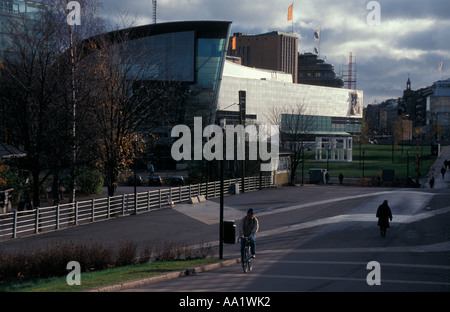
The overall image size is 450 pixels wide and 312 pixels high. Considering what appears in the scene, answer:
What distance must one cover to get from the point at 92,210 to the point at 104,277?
1389 cm

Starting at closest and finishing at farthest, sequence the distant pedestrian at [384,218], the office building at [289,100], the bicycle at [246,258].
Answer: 1. the bicycle at [246,258]
2. the distant pedestrian at [384,218]
3. the office building at [289,100]

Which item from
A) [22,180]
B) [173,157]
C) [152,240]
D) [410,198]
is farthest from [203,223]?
[173,157]

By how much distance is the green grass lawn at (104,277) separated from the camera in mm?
11859

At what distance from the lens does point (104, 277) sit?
13.2m

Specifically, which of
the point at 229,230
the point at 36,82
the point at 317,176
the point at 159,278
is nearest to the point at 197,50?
the point at 317,176

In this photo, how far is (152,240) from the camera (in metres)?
21.6

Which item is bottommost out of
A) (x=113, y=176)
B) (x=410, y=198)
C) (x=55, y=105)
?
(x=410, y=198)

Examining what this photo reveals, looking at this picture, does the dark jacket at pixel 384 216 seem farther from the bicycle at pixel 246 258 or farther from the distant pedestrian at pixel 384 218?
the bicycle at pixel 246 258

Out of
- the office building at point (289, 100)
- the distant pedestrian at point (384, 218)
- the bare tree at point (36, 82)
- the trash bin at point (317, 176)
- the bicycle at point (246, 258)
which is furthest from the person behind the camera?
the office building at point (289, 100)

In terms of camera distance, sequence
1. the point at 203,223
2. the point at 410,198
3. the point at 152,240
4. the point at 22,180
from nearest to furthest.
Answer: the point at 152,240 < the point at 203,223 < the point at 22,180 < the point at 410,198

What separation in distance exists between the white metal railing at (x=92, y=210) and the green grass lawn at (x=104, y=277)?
7915 millimetres

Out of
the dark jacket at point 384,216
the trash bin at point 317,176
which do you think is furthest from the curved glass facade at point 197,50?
the dark jacket at point 384,216
